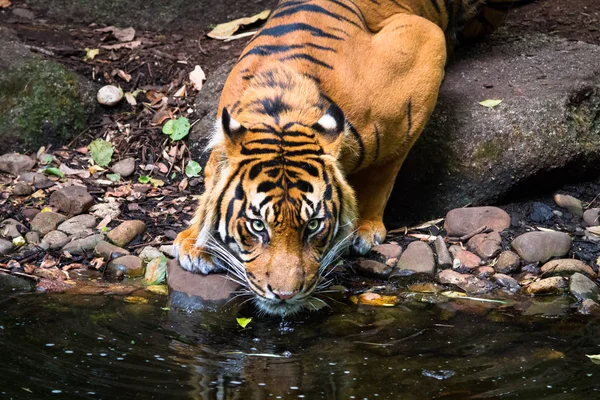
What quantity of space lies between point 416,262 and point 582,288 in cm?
97

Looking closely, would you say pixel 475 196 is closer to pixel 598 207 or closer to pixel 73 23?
pixel 598 207

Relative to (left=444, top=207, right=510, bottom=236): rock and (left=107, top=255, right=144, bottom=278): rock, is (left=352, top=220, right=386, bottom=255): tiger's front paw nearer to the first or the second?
(left=444, top=207, right=510, bottom=236): rock

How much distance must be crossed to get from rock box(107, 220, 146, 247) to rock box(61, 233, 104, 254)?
90mm

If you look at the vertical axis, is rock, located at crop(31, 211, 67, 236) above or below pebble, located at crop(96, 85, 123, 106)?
below

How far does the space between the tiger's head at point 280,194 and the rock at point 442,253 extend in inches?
35.8

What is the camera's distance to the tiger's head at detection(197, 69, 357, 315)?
13.8 feet

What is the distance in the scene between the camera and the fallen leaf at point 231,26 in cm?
760

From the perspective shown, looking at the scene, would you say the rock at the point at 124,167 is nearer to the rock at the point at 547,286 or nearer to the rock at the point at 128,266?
the rock at the point at 128,266

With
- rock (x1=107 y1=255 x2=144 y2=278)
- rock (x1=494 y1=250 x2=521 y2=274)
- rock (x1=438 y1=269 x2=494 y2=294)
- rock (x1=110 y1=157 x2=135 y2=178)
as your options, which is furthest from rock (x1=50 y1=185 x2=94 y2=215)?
rock (x1=494 y1=250 x2=521 y2=274)

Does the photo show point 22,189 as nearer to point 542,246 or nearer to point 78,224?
point 78,224

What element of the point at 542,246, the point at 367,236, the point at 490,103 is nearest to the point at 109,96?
the point at 367,236

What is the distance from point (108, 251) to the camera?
5.36m

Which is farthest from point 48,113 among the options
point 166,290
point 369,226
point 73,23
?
point 369,226

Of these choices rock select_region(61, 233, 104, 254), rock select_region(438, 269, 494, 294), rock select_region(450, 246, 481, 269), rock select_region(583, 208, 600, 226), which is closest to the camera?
rock select_region(438, 269, 494, 294)
